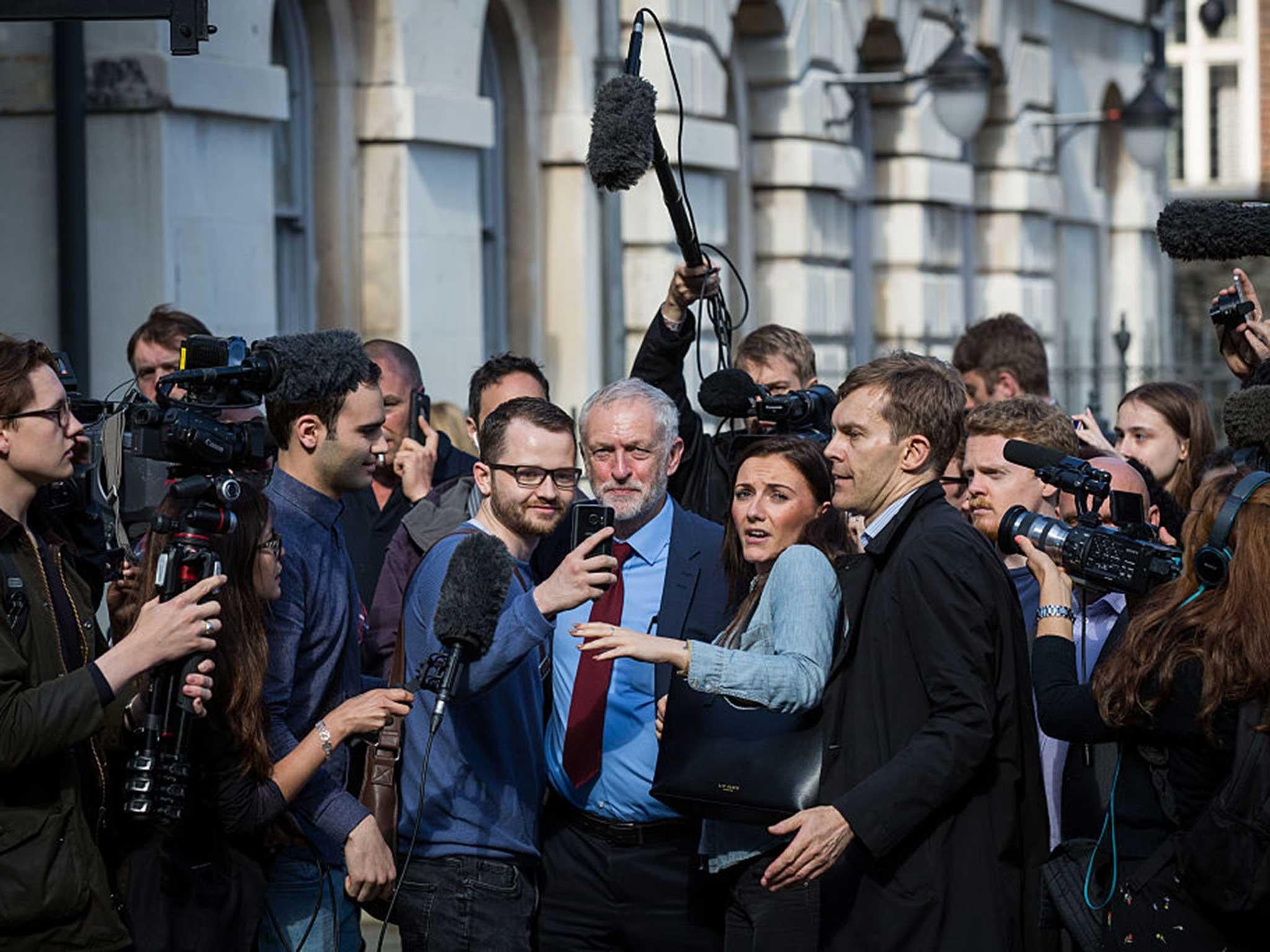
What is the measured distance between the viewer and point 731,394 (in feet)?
21.4

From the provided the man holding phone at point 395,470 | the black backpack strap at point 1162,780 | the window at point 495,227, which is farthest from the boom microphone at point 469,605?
the window at point 495,227

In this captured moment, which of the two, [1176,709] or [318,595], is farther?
[318,595]

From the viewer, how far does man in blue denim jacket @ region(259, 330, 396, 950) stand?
5305mm

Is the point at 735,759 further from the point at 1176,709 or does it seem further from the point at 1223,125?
the point at 1223,125

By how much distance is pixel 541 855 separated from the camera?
571cm

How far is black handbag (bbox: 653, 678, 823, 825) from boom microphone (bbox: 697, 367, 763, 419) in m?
1.45

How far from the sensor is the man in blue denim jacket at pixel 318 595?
530cm

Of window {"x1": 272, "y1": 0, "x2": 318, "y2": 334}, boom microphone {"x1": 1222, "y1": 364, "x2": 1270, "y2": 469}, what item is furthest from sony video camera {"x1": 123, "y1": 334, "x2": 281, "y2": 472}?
window {"x1": 272, "y1": 0, "x2": 318, "y2": 334}

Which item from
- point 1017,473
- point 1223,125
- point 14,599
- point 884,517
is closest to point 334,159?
point 1017,473

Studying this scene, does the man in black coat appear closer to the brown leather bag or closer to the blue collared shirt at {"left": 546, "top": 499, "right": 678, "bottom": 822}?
the blue collared shirt at {"left": 546, "top": 499, "right": 678, "bottom": 822}

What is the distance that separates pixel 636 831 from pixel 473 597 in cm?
93

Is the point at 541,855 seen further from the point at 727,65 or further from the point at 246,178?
the point at 727,65

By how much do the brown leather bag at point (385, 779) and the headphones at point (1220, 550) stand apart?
190 centimetres

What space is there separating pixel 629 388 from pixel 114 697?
182 centimetres
